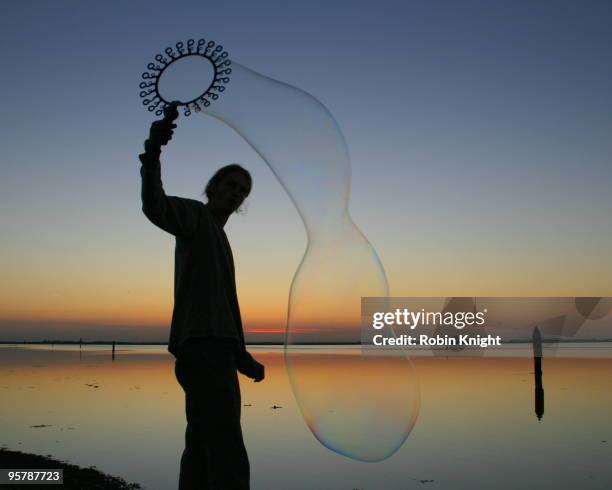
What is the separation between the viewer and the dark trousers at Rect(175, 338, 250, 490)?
2.62 metres

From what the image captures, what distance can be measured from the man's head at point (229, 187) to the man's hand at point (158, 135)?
23.2 inches

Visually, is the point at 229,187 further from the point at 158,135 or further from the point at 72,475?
the point at 72,475

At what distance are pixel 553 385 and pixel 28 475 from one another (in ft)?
82.8

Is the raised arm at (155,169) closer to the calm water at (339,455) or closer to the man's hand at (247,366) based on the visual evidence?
the man's hand at (247,366)

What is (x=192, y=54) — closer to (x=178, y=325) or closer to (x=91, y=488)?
(x=178, y=325)

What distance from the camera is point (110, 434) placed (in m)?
13.3

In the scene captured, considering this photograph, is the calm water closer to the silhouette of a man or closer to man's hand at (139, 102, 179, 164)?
the silhouette of a man

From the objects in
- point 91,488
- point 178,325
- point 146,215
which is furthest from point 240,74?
point 91,488

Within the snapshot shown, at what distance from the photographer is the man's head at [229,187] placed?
3154 mm

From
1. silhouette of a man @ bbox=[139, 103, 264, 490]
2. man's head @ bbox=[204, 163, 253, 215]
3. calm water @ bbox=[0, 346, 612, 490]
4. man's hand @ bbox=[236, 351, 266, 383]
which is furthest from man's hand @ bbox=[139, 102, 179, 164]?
calm water @ bbox=[0, 346, 612, 490]

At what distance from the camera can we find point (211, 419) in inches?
105

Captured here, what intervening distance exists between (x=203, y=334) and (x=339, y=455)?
10.3 metres

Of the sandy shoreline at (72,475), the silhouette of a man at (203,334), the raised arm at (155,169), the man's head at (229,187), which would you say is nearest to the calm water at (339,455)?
the sandy shoreline at (72,475)

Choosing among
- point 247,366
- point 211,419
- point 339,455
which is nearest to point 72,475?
point 339,455
